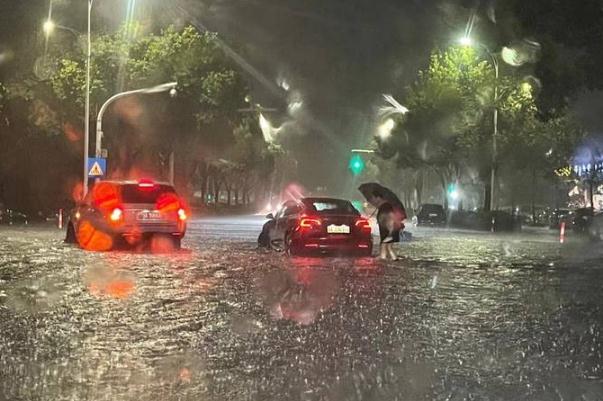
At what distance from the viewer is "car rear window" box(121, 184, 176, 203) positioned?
1939cm

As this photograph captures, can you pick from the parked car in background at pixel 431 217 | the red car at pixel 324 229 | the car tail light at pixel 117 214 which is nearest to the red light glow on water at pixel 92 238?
the car tail light at pixel 117 214

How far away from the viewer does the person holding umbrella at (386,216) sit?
1944cm

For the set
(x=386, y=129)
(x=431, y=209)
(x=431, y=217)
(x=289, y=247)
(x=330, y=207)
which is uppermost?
(x=386, y=129)

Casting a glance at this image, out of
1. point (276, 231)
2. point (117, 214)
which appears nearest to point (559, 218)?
point (276, 231)

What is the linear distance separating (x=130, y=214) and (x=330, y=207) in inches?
185

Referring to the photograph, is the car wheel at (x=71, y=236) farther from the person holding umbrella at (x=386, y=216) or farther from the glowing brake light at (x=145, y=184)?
the person holding umbrella at (x=386, y=216)

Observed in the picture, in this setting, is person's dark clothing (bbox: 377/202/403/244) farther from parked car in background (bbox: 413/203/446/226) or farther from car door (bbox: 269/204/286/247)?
parked car in background (bbox: 413/203/446/226)

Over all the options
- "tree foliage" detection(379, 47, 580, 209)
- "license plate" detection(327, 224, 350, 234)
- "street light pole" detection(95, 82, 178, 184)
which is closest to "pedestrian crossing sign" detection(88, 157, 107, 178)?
"street light pole" detection(95, 82, 178, 184)

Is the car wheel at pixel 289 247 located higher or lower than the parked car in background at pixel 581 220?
lower

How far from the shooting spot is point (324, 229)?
61.0 ft

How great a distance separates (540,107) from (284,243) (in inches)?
275

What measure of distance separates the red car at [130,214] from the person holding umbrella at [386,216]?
4748 mm

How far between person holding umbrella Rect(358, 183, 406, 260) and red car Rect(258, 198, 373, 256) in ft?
1.50

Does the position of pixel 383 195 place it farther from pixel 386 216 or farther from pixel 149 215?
pixel 149 215
